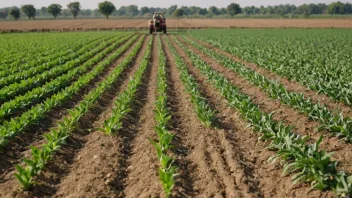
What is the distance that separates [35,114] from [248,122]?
455 centimetres

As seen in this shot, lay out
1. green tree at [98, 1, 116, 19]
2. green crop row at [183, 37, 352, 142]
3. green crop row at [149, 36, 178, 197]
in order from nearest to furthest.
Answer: green crop row at [149, 36, 178, 197]
green crop row at [183, 37, 352, 142]
green tree at [98, 1, 116, 19]

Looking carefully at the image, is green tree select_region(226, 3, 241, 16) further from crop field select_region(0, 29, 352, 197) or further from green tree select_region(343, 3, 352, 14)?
crop field select_region(0, 29, 352, 197)

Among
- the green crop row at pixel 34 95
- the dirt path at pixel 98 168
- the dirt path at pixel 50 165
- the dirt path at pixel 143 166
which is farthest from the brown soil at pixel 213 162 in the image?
the green crop row at pixel 34 95

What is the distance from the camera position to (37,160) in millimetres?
4938

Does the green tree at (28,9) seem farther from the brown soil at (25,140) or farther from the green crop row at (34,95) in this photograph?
the brown soil at (25,140)

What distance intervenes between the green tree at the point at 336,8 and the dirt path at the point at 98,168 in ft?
480

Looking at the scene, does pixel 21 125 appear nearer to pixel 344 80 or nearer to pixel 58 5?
pixel 344 80

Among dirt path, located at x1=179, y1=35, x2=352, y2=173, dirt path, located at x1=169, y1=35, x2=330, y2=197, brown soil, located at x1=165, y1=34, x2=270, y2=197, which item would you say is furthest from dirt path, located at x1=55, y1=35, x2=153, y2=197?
dirt path, located at x1=179, y1=35, x2=352, y2=173

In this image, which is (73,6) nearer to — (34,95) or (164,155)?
(34,95)

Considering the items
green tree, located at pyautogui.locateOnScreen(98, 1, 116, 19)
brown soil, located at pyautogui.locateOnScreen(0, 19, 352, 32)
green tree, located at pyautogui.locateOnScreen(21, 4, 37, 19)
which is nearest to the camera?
brown soil, located at pyautogui.locateOnScreen(0, 19, 352, 32)

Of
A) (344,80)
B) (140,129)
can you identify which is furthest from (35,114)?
(344,80)

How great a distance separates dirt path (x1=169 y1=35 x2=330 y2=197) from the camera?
4.44 meters

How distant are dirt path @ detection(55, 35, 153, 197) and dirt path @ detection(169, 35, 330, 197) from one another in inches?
73.6

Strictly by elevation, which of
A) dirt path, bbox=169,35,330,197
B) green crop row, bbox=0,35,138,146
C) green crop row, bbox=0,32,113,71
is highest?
green crop row, bbox=0,32,113,71
